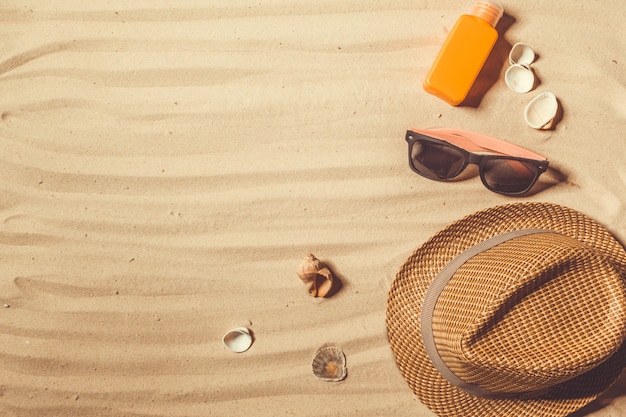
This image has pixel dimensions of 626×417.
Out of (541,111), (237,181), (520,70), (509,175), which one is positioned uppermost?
(520,70)

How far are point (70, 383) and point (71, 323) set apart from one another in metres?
0.27

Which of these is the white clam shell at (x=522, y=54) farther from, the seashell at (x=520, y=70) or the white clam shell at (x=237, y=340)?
the white clam shell at (x=237, y=340)

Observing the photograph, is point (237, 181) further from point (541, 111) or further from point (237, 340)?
point (541, 111)

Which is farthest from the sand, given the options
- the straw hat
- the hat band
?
the hat band

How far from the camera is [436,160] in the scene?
2027 millimetres

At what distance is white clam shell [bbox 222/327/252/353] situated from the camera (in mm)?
2148

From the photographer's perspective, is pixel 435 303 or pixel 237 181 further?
pixel 237 181

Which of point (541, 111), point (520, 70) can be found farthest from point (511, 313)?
point (520, 70)

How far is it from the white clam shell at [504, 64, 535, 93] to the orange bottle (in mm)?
163

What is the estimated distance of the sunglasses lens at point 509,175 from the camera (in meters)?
1.98

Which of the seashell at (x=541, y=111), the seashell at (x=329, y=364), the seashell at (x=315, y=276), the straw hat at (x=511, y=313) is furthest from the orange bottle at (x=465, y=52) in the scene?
the seashell at (x=329, y=364)

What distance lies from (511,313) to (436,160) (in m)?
0.74

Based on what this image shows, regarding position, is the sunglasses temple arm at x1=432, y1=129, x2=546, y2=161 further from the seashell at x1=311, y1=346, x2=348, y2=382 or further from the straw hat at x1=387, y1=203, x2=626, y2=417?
the seashell at x1=311, y1=346, x2=348, y2=382

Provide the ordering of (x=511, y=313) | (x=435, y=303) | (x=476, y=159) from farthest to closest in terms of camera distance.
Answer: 1. (x=476, y=159)
2. (x=435, y=303)
3. (x=511, y=313)
